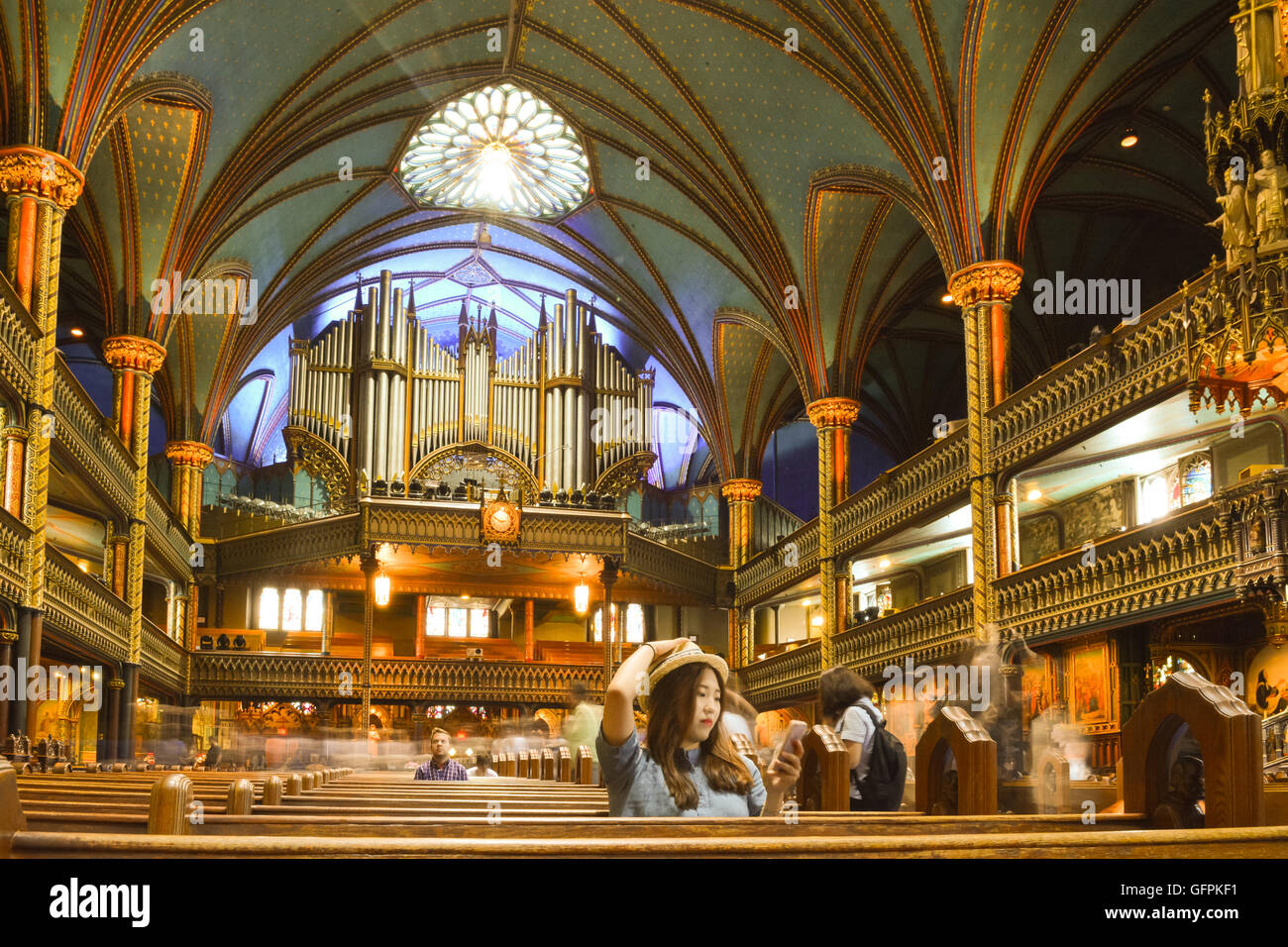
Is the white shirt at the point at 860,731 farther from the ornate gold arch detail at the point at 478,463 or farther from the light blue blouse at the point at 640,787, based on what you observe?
the ornate gold arch detail at the point at 478,463

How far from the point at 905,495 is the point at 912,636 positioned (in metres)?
2.46

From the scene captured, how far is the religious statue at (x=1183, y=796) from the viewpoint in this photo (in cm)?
287

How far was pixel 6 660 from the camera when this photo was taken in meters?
13.6

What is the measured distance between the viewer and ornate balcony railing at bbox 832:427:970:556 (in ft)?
60.9

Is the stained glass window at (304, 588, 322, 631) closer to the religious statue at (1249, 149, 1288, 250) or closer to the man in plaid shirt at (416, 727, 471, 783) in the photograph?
the man in plaid shirt at (416, 727, 471, 783)

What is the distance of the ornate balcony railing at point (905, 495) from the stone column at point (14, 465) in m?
12.5

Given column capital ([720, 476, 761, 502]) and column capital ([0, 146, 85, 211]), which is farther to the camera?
column capital ([720, 476, 761, 502])

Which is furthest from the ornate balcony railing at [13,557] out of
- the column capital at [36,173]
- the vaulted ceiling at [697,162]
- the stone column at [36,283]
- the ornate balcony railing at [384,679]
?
the ornate balcony railing at [384,679]

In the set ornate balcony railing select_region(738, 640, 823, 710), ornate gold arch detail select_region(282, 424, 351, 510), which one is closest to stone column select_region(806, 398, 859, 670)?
ornate balcony railing select_region(738, 640, 823, 710)

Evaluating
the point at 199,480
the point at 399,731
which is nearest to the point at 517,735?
the point at 399,731

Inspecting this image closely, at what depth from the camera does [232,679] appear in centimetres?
2481

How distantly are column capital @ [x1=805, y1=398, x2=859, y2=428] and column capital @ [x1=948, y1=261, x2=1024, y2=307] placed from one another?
5.57 m

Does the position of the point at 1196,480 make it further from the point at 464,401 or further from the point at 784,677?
the point at 464,401
